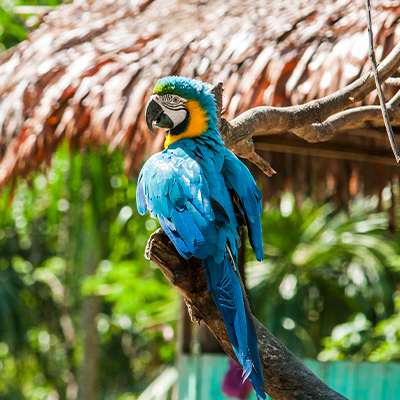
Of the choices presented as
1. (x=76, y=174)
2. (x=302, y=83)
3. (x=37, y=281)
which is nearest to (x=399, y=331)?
(x=302, y=83)

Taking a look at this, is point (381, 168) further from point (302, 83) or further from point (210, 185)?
A: point (210, 185)

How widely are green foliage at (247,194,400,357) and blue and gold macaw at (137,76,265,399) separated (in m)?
3.60

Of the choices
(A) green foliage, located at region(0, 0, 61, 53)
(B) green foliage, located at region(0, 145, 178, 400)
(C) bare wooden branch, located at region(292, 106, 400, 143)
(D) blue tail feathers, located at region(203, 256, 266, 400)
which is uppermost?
(D) blue tail feathers, located at region(203, 256, 266, 400)

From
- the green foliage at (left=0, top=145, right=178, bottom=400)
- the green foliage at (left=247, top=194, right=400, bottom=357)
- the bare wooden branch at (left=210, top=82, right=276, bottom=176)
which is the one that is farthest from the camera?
the green foliage at (left=0, top=145, right=178, bottom=400)

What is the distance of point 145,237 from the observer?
18.1ft

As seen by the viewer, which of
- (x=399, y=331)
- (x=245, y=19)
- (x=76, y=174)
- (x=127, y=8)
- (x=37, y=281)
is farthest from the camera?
(x=37, y=281)

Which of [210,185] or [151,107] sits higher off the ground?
[151,107]

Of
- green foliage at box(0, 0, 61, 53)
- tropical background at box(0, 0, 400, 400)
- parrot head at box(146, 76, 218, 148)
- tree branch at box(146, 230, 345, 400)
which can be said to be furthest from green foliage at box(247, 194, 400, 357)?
tree branch at box(146, 230, 345, 400)

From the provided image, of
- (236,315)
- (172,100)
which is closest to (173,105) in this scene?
(172,100)

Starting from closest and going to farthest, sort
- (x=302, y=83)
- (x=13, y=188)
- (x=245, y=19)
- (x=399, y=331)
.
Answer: (x=302, y=83)
(x=245, y=19)
(x=13, y=188)
(x=399, y=331)

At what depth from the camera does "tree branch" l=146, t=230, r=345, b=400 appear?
3.92ft

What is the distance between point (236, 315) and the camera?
3.62 ft

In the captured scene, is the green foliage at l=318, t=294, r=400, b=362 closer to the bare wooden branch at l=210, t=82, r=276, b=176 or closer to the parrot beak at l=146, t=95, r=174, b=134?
the bare wooden branch at l=210, t=82, r=276, b=176

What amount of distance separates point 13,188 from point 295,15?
1.80 meters
